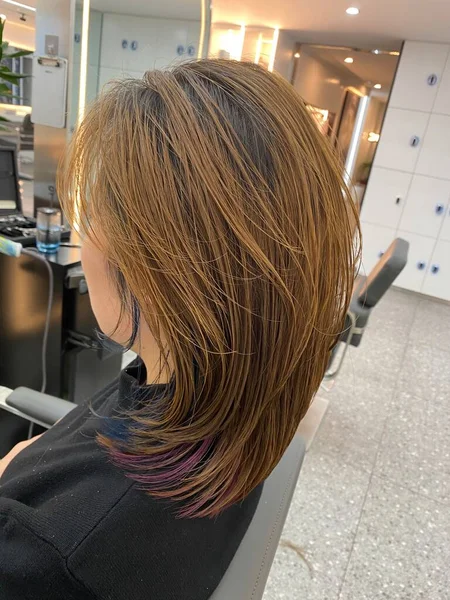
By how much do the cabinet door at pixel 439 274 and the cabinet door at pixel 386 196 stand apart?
1.70 feet

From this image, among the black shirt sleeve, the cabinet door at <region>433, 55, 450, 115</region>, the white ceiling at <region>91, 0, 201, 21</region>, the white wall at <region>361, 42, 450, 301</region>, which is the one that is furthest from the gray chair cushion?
the cabinet door at <region>433, 55, 450, 115</region>

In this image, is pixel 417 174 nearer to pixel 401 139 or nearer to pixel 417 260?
pixel 401 139

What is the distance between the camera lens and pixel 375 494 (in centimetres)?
186

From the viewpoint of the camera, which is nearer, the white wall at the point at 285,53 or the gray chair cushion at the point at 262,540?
the gray chair cushion at the point at 262,540

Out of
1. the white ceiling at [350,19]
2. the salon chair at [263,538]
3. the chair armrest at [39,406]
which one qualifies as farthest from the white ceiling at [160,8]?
the salon chair at [263,538]

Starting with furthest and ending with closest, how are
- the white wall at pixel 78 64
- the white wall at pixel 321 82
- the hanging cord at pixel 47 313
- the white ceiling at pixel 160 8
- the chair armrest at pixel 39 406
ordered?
the white wall at pixel 321 82, the white ceiling at pixel 160 8, the white wall at pixel 78 64, the hanging cord at pixel 47 313, the chair armrest at pixel 39 406

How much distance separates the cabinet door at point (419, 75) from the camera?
4230 mm

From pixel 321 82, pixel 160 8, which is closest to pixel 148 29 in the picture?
pixel 160 8

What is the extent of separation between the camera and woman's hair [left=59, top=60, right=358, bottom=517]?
0.42m

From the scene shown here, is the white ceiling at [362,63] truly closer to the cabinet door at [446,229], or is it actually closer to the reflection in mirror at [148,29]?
the cabinet door at [446,229]

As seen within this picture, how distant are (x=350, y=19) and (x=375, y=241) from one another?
2.15 meters

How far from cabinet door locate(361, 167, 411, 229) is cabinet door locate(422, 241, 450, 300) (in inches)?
20.4

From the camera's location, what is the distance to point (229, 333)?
0.45 metres

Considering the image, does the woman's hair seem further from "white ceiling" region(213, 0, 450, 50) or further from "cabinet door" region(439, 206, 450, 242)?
"cabinet door" region(439, 206, 450, 242)
